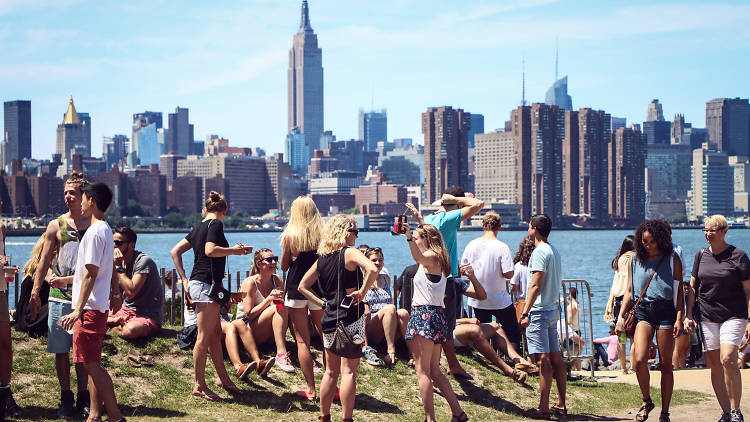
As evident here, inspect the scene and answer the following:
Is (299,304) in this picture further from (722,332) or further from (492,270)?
(722,332)

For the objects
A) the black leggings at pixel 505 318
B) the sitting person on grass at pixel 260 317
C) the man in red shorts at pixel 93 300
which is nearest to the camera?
the man in red shorts at pixel 93 300

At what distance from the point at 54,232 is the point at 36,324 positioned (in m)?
1.82

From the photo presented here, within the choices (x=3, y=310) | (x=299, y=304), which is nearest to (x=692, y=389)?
(x=299, y=304)

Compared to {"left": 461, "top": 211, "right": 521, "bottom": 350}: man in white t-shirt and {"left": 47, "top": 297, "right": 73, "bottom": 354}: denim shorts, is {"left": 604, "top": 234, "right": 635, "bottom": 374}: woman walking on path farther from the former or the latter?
{"left": 47, "top": 297, "right": 73, "bottom": 354}: denim shorts

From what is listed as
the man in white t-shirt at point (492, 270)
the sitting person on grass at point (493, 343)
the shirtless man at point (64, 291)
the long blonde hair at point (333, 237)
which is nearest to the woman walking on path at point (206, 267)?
the long blonde hair at point (333, 237)

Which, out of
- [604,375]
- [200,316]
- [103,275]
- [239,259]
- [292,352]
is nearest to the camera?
[103,275]

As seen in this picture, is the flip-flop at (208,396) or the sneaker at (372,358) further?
the sneaker at (372,358)

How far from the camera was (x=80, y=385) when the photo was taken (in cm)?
838

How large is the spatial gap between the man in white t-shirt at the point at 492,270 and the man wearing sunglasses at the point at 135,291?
11.0 ft

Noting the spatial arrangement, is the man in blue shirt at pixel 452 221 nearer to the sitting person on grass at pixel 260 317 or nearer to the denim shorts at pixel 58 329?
the sitting person on grass at pixel 260 317

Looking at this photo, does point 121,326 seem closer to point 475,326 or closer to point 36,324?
point 36,324

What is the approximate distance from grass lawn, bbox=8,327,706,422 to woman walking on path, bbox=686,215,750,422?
138 centimetres

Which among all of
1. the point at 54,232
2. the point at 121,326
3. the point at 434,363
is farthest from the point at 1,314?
the point at 434,363

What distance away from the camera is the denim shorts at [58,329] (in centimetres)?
841
